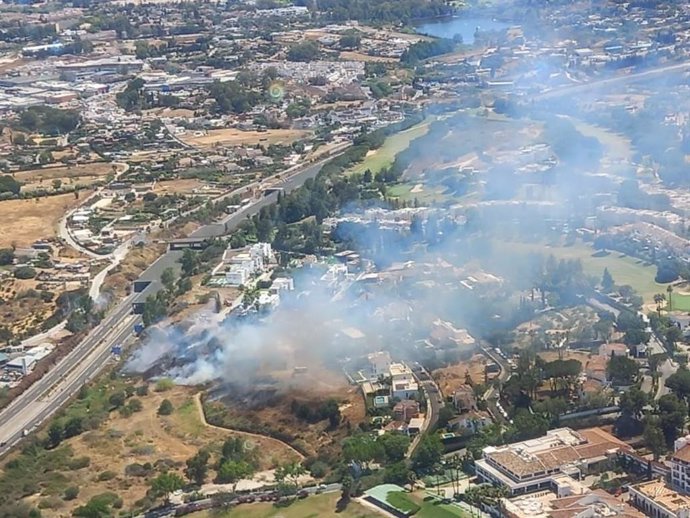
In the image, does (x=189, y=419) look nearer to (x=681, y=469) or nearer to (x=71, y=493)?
(x=71, y=493)

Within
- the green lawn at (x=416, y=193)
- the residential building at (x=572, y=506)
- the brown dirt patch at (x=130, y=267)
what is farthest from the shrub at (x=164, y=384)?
the green lawn at (x=416, y=193)

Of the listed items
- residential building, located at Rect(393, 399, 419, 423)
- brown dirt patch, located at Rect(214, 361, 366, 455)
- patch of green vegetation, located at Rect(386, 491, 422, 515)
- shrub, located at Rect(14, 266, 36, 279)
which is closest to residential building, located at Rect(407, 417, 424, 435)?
residential building, located at Rect(393, 399, 419, 423)

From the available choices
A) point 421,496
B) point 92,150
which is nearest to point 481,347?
point 421,496

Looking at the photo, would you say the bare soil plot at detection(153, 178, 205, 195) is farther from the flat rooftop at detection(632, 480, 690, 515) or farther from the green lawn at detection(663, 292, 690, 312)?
the flat rooftop at detection(632, 480, 690, 515)

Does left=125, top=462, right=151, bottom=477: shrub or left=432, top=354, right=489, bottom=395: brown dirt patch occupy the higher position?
left=432, top=354, right=489, bottom=395: brown dirt patch

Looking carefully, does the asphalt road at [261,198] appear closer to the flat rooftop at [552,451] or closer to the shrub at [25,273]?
the shrub at [25,273]

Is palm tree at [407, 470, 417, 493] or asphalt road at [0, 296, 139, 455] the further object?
asphalt road at [0, 296, 139, 455]
